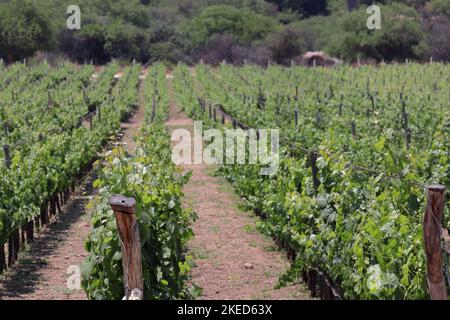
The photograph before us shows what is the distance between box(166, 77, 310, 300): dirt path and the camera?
314 inches

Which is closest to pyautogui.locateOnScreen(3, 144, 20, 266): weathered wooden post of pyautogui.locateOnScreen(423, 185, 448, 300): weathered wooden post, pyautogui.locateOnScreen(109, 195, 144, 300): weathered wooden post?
Answer: pyautogui.locateOnScreen(109, 195, 144, 300): weathered wooden post

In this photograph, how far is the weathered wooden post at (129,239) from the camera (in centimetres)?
443

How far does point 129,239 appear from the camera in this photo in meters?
4.52

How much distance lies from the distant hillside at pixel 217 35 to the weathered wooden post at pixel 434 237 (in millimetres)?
44408

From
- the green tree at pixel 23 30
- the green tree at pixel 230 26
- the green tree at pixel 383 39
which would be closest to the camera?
the green tree at pixel 23 30

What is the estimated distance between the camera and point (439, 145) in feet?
30.1

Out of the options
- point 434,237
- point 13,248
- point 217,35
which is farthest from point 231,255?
point 217,35

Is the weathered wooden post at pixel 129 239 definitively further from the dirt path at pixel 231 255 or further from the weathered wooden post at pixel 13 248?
the weathered wooden post at pixel 13 248

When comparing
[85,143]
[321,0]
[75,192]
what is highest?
[321,0]

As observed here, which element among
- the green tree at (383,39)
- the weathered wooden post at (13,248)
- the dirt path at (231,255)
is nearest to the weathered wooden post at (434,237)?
the dirt path at (231,255)

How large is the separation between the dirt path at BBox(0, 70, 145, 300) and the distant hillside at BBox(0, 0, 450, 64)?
3815 cm
